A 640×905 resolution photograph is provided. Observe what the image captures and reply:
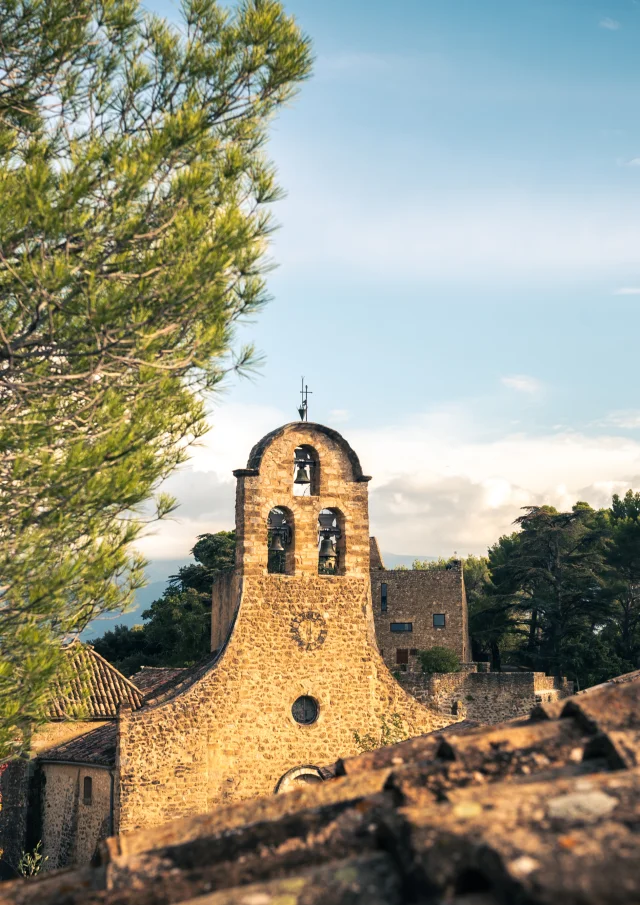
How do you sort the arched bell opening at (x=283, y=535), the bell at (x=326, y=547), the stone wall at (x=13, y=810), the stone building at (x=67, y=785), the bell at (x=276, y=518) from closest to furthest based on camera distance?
1. the stone building at (x=67, y=785)
2. the arched bell opening at (x=283, y=535)
3. the bell at (x=276, y=518)
4. the bell at (x=326, y=547)
5. the stone wall at (x=13, y=810)

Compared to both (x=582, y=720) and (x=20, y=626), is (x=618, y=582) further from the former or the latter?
(x=582, y=720)

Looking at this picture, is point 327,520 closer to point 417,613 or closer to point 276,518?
point 276,518

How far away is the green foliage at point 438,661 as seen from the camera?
1775 inches

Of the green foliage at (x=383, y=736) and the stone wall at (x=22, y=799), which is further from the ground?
the green foliage at (x=383, y=736)

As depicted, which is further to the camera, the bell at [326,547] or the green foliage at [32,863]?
the bell at [326,547]

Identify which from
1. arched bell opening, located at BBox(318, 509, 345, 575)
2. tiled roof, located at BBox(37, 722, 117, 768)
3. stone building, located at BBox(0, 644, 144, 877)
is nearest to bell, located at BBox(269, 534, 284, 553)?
arched bell opening, located at BBox(318, 509, 345, 575)

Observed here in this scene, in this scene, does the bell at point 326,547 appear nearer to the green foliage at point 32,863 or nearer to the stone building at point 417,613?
the green foliage at point 32,863

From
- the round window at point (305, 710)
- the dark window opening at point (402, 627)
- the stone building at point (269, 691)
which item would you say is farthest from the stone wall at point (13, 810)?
the dark window opening at point (402, 627)

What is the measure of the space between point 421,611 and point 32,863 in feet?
107

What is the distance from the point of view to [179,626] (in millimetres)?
49094

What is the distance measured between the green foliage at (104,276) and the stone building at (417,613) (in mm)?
40903

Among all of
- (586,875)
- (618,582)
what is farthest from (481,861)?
(618,582)

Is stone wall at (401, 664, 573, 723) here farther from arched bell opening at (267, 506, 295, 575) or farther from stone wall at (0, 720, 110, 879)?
arched bell opening at (267, 506, 295, 575)

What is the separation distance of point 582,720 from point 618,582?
5074cm
